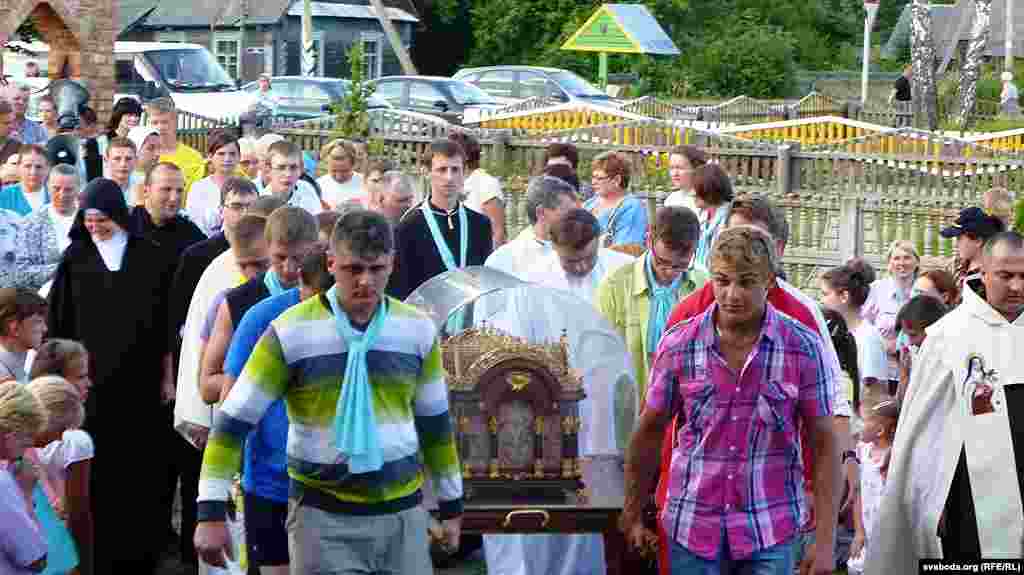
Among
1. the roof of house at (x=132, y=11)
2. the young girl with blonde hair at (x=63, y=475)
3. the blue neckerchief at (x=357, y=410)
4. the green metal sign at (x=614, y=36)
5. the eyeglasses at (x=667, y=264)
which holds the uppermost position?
the roof of house at (x=132, y=11)

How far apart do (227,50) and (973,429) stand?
168 feet

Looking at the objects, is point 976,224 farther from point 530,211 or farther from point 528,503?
point 528,503

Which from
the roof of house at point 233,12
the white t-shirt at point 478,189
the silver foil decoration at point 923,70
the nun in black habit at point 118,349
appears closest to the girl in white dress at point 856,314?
the white t-shirt at point 478,189

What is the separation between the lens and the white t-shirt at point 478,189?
13938 millimetres

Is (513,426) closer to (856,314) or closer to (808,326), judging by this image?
(808,326)

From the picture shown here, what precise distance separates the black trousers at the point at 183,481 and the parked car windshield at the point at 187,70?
25.0 m

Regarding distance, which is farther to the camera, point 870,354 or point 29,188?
point 29,188

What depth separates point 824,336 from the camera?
272 inches

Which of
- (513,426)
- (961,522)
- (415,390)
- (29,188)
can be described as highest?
(29,188)

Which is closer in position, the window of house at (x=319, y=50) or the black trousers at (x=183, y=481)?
the black trousers at (x=183, y=481)

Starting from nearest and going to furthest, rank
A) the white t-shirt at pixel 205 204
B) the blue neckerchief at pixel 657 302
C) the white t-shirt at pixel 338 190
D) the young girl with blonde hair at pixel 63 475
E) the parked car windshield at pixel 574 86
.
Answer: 1. the young girl with blonde hair at pixel 63 475
2. the blue neckerchief at pixel 657 302
3. the white t-shirt at pixel 205 204
4. the white t-shirt at pixel 338 190
5. the parked car windshield at pixel 574 86

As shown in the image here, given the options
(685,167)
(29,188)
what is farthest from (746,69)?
(29,188)

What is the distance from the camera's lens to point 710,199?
426 inches

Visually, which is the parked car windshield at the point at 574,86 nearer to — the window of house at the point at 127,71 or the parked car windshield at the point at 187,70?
the parked car windshield at the point at 187,70
